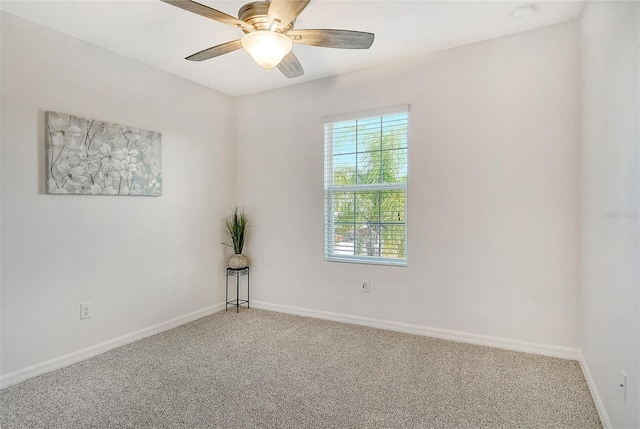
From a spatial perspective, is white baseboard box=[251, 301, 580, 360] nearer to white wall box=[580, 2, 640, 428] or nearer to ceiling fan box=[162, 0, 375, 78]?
white wall box=[580, 2, 640, 428]

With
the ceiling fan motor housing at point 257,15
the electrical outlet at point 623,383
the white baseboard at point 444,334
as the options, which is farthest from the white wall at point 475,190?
the ceiling fan motor housing at point 257,15

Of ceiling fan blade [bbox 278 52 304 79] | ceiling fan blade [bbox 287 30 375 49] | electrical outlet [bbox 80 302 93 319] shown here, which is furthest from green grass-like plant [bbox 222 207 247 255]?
ceiling fan blade [bbox 287 30 375 49]

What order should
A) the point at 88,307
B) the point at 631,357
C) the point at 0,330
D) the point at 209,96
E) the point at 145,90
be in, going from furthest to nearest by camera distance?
the point at 209,96 → the point at 145,90 → the point at 88,307 → the point at 0,330 → the point at 631,357

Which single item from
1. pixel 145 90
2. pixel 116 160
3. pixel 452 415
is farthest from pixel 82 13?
pixel 452 415

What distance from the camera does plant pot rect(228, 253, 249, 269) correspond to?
12.0 ft

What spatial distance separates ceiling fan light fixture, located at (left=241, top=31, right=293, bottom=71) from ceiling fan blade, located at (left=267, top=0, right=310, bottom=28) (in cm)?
7

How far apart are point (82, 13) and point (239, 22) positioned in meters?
1.28

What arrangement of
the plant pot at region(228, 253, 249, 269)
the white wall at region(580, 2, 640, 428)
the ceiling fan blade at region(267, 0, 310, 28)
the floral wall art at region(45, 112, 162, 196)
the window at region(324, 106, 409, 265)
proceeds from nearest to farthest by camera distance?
the white wall at region(580, 2, 640, 428) → the ceiling fan blade at region(267, 0, 310, 28) → the floral wall art at region(45, 112, 162, 196) → the window at region(324, 106, 409, 265) → the plant pot at region(228, 253, 249, 269)

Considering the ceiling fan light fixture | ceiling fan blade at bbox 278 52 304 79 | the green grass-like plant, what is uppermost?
ceiling fan blade at bbox 278 52 304 79

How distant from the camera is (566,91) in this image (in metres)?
2.41

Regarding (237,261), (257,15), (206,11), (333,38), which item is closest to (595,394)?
(333,38)

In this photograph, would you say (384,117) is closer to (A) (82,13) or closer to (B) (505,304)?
(B) (505,304)

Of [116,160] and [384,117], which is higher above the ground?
[384,117]

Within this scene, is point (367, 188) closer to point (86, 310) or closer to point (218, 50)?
point (218, 50)
